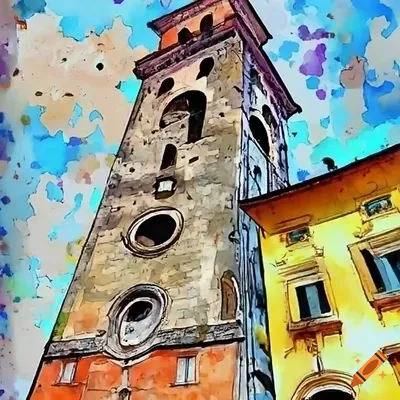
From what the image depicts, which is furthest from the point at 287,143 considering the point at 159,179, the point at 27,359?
the point at 27,359

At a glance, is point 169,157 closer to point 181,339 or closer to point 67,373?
point 181,339

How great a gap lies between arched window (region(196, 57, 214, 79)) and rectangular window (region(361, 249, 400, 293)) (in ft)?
9.48

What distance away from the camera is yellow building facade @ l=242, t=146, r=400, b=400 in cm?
401

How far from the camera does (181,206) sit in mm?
5477

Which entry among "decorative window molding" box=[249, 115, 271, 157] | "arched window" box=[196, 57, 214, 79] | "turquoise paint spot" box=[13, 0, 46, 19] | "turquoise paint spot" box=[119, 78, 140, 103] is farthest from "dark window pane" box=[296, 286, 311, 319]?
"turquoise paint spot" box=[13, 0, 46, 19]

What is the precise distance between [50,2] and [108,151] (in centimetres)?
133

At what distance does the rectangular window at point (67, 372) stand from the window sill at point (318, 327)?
4.98ft

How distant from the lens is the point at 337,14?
17.1ft

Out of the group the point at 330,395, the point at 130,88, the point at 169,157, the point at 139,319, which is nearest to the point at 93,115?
the point at 130,88

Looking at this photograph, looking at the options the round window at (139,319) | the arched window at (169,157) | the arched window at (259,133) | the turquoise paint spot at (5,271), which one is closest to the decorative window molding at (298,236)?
the round window at (139,319)

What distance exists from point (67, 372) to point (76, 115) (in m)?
2.04

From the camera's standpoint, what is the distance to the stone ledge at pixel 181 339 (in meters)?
4.44

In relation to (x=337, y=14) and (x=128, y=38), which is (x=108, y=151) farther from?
(x=337, y=14)

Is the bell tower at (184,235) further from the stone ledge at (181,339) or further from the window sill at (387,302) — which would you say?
the window sill at (387,302)
